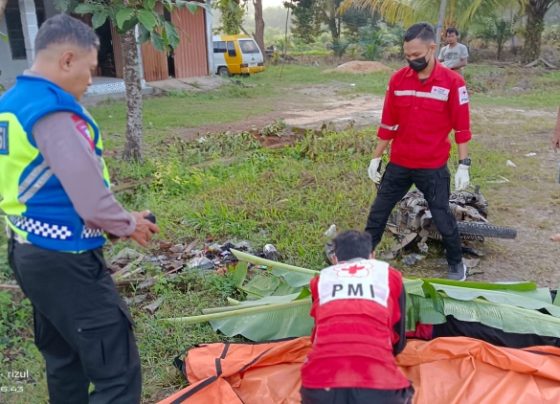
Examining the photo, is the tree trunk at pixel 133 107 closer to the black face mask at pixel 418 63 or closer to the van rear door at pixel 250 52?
the black face mask at pixel 418 63

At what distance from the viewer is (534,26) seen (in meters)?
20.8

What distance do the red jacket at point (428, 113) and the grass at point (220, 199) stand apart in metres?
1.18

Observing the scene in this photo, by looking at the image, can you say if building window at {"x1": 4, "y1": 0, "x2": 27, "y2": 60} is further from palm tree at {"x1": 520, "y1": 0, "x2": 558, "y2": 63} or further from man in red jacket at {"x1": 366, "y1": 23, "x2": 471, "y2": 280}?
palm tree at {"x1": 520, "y1": 0, "x2": 558, "y2": 63}

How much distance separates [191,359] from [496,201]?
4.44 meters

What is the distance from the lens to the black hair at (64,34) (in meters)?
1.93

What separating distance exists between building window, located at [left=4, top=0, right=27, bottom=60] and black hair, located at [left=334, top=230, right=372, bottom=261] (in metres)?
14.7

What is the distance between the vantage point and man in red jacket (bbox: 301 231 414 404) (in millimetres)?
2105

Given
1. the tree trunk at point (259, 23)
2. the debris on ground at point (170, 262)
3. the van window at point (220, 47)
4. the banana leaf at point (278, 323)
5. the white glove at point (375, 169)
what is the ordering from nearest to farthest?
the banana leaf at point (278, 323), the debris on ground at point (170, 262), the white glove at point (375, 169), the van window at point (220, 47), the tree trunk at point (259, 23)

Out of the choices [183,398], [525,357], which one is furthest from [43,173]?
[525,357]

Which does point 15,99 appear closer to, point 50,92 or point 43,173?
point 50,92

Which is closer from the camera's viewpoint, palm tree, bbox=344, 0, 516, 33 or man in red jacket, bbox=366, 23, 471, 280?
man in red jacket, bbox=366, 23, 471, 280

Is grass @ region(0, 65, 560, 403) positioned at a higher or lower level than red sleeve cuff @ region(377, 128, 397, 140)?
lower

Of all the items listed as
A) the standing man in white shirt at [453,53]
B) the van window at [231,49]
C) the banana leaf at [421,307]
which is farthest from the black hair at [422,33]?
the van window at [231,49]

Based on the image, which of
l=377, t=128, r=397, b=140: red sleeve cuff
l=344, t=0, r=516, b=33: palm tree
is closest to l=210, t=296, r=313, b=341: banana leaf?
l=377, t=128, r=397, b=140: red sleeve cuff
